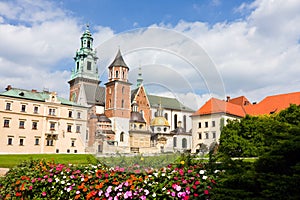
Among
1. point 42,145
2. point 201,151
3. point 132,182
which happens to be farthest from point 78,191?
point 42,145

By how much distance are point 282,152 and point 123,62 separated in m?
3.53

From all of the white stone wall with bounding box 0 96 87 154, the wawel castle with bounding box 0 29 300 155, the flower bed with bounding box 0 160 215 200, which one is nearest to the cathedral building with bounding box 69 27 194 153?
the wawel castle with bounding box 0 29 300 155

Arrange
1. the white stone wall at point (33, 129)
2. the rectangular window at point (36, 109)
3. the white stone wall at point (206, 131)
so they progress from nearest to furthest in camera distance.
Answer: the white stone wall at point (206, 131), the white stone wall at point (33, 129), the rectangular window at point (36, 109)

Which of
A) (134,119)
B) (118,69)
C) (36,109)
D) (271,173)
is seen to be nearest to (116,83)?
(118,69)

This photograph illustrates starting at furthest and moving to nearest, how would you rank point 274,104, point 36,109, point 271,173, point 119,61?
point 274,104, point 36,109, point 119,61, point 271,173

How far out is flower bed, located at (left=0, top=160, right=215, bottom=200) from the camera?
16.7 ft

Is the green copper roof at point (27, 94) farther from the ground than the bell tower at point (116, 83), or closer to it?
farther from the ground

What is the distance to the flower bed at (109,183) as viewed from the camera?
16.7 feet

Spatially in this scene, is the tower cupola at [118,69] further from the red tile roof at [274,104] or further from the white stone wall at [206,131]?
the red tile roof at [274,104]

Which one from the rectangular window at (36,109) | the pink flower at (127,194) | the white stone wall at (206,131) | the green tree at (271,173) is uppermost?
the rectangular window at (36,109)

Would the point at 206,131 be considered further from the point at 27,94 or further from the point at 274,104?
the point at 274,104

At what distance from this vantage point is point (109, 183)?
19.4 feet

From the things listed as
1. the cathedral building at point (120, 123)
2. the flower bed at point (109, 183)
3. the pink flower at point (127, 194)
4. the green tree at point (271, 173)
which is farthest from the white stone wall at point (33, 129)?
the green tree at point (271, 173)

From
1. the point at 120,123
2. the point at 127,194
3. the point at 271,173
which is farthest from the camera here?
the point at 120,123
